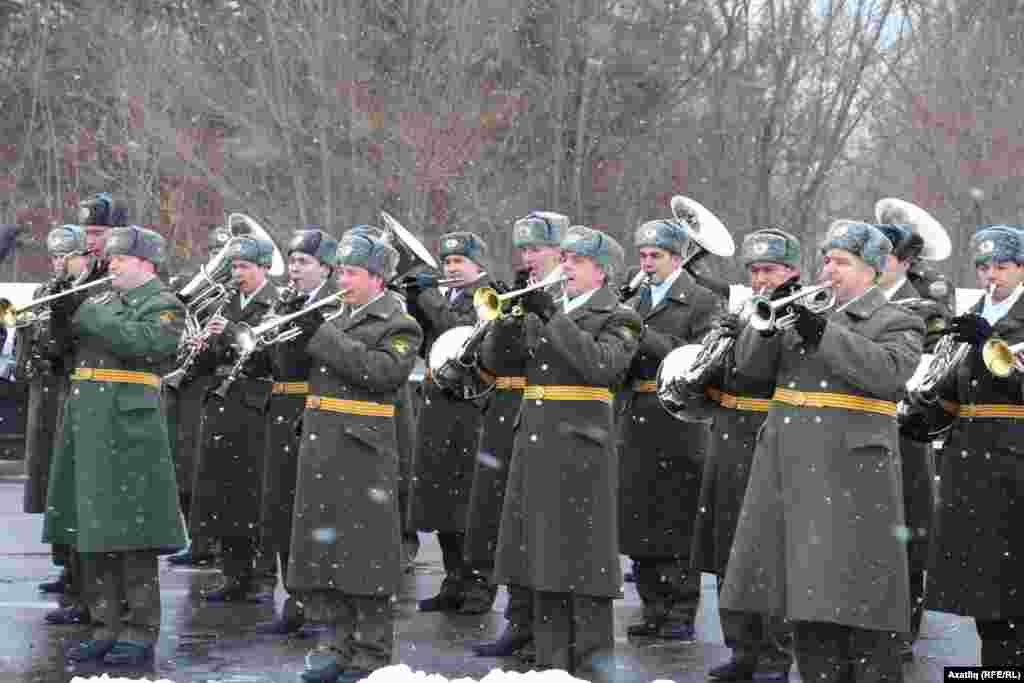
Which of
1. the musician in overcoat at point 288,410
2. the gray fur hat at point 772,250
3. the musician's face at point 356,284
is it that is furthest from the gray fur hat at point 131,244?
the gray fur hat at point 772,250

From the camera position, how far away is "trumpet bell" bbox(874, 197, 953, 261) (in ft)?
36.0

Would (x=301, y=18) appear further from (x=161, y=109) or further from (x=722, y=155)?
(x=722, y=155)

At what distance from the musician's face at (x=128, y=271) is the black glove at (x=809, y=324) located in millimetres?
3381

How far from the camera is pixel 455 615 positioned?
11906 mm

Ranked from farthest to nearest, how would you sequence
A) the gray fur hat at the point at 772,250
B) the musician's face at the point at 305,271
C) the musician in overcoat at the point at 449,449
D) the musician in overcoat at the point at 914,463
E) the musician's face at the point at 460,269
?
the musician's face at the point at 460,269, the musician in overcoat at the point at 449,449, the musician's face at the point at 305,271, the musician in overcoat at the point at 914,463, the gray fur hat at the point at 772,250

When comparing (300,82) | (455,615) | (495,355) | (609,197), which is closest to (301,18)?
(300,82)

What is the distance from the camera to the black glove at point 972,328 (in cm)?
880

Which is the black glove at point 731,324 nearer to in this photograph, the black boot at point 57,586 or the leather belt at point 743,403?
the leather belt at point 743,403

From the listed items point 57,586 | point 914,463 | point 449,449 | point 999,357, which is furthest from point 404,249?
point 999,357

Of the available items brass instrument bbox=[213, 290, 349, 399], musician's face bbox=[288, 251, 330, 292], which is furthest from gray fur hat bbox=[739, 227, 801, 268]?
musician's face bbox=[288, 251, 330, 292]

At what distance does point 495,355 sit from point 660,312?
5.06ft

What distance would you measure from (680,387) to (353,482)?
4.86 ft

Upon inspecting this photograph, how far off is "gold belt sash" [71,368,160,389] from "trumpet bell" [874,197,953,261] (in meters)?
3.65

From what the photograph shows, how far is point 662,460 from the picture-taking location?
11.4 metres
